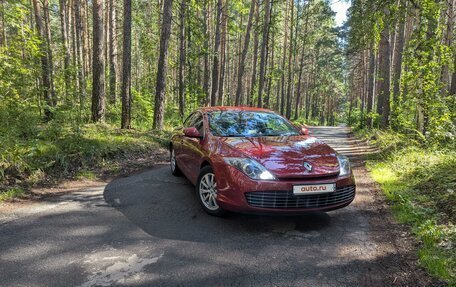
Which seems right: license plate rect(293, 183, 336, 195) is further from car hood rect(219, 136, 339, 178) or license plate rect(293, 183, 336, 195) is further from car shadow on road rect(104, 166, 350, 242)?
car shadow on road rect(104, 166, 350, 242)

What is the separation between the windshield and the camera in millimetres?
5180

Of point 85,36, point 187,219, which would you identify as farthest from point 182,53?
point 187,219

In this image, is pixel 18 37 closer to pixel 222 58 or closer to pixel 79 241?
pixel 79 241

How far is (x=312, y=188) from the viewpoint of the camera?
3959 millimetres

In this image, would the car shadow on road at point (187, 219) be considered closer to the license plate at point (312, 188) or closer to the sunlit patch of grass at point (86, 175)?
the license plate at point (312, 188)

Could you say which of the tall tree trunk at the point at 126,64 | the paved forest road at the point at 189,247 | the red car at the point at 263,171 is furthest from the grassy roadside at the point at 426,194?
the tall tree trunk at the point at 126,64

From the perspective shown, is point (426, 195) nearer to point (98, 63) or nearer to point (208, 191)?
point (208, 191)

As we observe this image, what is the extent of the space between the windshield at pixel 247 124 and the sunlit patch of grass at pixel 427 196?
221 cm

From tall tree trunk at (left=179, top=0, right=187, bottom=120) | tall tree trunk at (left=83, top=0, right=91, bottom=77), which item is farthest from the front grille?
tall tree trunk at (left=83, top=0, right=91, bottom=77)

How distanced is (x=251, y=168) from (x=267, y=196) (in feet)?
1.33

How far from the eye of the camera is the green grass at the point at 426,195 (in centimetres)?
347

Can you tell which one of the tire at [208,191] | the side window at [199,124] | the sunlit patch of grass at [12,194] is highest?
the side window at [199,124]

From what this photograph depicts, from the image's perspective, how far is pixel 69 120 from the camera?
7848mm

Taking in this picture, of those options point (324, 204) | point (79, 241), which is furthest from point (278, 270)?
point (79, 241)
